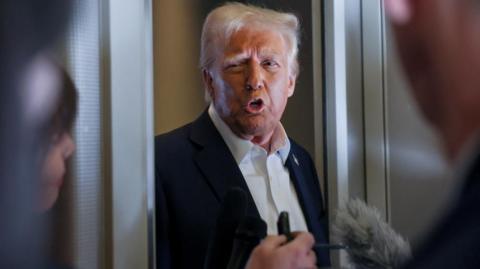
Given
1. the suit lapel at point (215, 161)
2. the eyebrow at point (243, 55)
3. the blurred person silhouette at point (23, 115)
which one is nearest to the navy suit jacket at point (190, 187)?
the suit lapel at point (215, 161)

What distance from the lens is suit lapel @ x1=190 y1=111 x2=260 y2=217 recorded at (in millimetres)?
1052

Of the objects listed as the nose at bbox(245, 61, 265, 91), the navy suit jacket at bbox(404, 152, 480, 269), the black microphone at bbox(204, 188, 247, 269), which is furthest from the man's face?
the navy suit jacket at bbox(404, 152, 480, 269)

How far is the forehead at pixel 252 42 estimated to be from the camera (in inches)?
41.9

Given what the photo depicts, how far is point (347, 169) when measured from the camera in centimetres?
134

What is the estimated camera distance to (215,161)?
3.51 ft

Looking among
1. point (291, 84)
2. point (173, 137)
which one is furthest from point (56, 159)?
point (291, 84)

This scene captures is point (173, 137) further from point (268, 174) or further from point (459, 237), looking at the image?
point (459, 237)

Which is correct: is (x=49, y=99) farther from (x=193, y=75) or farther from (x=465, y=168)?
(x=465, y=168)

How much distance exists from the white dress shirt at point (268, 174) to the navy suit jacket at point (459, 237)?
1.84ft

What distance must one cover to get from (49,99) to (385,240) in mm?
588

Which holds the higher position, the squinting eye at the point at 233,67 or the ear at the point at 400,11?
the ear at the point at 400,11

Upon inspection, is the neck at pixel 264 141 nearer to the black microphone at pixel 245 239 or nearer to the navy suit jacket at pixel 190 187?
the navy suit jacket at pixel 190 187

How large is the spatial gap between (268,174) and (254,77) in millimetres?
182

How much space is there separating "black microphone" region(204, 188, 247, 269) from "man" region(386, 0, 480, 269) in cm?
42
